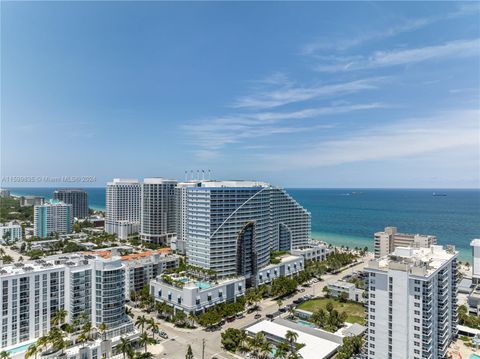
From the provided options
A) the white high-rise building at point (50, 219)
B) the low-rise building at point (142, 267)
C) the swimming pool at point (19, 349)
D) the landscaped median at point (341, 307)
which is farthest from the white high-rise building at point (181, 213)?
the swimming pool at point (19, 349)

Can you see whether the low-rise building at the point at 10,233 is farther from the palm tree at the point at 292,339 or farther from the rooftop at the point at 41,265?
the palm tree at the point at 292,339

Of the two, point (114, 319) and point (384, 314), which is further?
point (114, 319)

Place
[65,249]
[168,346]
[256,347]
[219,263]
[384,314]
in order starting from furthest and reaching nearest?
[65,249] < [219,263] < [168,346] < [256,347] < [384,314]

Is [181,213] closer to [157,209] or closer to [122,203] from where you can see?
[157,209]

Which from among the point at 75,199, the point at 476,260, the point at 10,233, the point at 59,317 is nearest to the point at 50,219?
the point at 10,233

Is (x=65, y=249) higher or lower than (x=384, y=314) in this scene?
lower

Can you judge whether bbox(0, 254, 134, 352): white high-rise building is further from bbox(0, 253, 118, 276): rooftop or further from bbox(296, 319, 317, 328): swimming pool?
bbox(296, 319, 317, 328): swimming pool

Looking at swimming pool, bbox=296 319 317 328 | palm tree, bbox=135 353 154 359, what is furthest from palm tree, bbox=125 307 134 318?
swimming pool, bbox=296 319 317 328

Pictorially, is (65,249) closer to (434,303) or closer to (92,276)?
(92,276)

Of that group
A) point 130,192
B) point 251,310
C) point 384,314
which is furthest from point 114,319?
point 130,192
